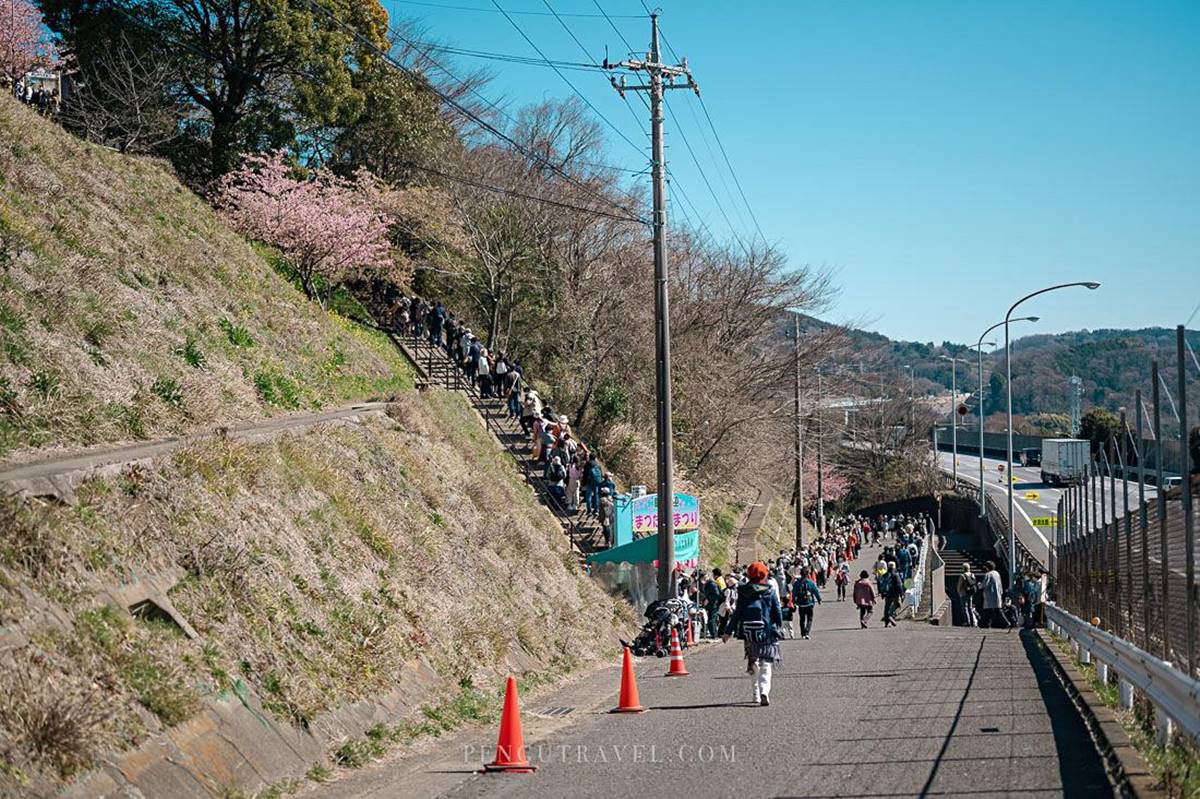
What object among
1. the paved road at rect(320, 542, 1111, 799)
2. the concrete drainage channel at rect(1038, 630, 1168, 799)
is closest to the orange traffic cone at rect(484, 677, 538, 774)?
the paved road at rect(320, 542, 1111, 799)

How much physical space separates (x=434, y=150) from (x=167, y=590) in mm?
35262

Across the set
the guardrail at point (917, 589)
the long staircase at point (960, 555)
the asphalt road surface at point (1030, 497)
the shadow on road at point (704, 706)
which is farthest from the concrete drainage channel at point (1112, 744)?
the long staircase at point (960, 555)

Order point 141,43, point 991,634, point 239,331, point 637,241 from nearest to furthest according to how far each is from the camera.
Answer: point 239,331
point 991,634
point 141,43
point 637,241

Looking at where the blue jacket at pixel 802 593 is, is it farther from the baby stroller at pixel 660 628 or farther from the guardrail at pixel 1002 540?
the guardrail at pixel 1002 540

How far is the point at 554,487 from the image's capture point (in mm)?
28859

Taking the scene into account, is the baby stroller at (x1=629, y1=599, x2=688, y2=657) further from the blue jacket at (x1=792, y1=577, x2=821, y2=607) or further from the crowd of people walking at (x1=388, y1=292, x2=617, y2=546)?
the crowd of people walking at (x1=388, y1=292, x2=617, y2=546)

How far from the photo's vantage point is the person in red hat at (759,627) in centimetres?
1346

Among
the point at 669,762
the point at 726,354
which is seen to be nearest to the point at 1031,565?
the point at 726,354

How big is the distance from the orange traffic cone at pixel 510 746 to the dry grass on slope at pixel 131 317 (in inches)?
206

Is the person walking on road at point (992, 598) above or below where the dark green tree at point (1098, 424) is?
below

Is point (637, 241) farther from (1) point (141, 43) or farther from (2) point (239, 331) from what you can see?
(2) point (239, 331)

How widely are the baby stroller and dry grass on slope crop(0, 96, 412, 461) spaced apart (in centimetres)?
710

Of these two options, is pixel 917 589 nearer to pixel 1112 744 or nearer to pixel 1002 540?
pixel 1002 540

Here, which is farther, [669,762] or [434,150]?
[434,150]
